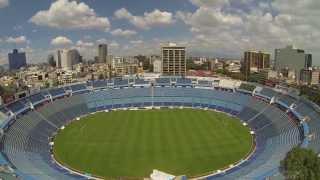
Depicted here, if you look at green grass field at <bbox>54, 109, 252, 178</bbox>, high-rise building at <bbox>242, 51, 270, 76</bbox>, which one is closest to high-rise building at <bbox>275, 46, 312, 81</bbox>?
high-rise building at <bbox>242, 51, 270, 76</bbox>

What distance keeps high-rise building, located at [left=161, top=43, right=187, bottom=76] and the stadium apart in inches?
2070

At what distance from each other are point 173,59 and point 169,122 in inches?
3003

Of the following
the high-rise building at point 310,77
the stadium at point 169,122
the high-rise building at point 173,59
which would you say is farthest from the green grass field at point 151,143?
the high-rise building at point 310,77

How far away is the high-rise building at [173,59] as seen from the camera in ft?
445

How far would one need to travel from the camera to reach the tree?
92.2 feet

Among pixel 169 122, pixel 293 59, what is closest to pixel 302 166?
pixel 169 122

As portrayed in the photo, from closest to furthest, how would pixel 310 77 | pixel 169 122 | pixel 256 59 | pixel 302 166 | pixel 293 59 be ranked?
pixel 302 166, pixel 169 122, pixel 310 77, pixel 256 59, pixel 293 59

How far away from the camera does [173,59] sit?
5364 inches

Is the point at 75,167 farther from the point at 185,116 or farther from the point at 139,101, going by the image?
the point at 139,101

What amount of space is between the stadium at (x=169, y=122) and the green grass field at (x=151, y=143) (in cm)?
23

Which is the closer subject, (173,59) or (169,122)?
(169,122)

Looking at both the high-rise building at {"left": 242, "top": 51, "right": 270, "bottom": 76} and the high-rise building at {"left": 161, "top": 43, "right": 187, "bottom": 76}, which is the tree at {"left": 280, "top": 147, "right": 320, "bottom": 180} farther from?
the high-rise building at {"left": 242, "top": 51, "right": 270, "bottom": 76}

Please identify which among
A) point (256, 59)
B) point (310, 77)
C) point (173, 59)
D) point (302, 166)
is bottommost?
point (302, 166)

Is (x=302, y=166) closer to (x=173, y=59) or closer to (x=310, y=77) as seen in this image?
(x=173, y=59)
